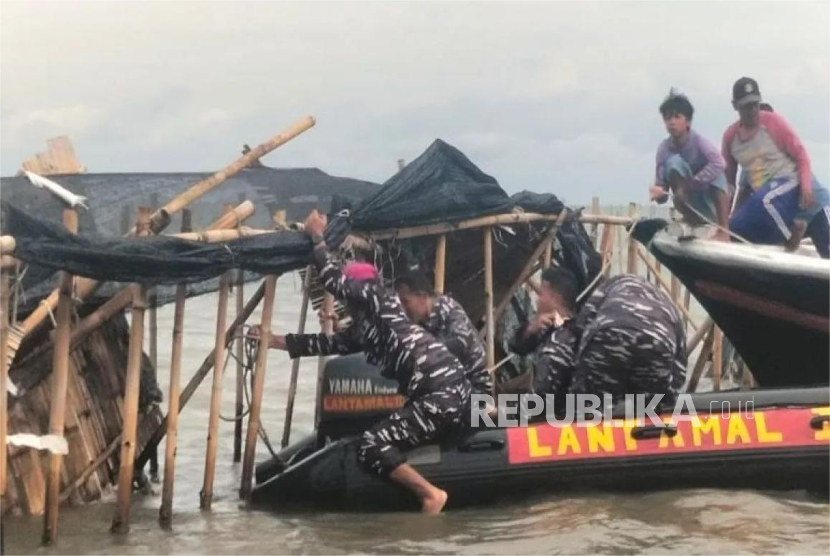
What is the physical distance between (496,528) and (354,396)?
1508 millimetres

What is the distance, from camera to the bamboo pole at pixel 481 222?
30.5ft

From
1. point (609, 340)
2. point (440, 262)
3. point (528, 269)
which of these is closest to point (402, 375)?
point (609, 340)

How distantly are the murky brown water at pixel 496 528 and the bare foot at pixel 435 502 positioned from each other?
7cm

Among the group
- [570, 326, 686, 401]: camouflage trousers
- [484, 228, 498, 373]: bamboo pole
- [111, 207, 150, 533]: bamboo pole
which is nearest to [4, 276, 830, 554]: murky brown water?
[111, 207, 150, 533]: bamboo pole

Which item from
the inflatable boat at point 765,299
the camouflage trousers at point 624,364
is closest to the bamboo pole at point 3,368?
the camouflage trousers at point 624,364

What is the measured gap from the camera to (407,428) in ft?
25.0

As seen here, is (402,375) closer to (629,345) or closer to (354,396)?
(354,396)

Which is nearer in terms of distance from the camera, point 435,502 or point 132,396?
point 132,396

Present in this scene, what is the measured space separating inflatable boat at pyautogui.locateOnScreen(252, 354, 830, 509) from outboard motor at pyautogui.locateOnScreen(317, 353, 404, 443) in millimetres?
412

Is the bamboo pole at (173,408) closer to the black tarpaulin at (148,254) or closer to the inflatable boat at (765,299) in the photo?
the black tarpaulin at (148,254)

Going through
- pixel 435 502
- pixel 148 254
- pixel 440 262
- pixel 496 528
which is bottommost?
pixel 496 528

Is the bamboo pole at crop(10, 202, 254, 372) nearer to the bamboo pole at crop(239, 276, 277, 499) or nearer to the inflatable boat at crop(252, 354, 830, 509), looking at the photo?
the bamboo pole at crop(239, 276, 277, 499)

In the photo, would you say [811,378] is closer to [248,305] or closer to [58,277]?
[248,305]

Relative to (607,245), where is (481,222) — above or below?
below
